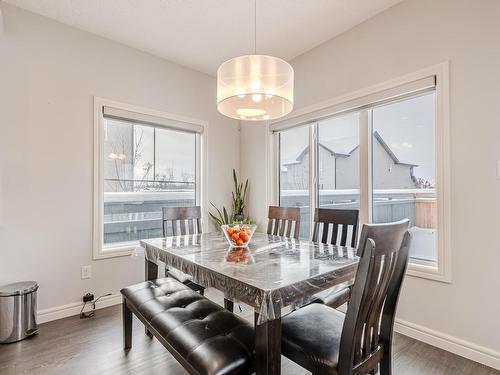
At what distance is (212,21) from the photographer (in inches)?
103

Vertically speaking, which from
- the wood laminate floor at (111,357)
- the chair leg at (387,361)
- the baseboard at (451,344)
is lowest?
the wood laminate floor at (111,357)

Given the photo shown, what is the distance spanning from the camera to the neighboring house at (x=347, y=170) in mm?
2467

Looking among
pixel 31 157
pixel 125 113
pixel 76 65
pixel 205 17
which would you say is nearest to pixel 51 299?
pixel 31 157

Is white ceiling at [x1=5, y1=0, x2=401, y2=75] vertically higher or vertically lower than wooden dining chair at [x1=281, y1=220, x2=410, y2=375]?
higher

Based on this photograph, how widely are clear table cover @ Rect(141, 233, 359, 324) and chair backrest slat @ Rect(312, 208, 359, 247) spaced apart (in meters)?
0.34

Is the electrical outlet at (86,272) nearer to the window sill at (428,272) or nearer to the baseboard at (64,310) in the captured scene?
the baseboard at (64,310)

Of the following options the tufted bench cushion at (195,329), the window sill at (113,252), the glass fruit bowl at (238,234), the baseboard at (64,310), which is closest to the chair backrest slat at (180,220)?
the window sill at (113,252)

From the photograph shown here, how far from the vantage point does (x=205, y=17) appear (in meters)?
2.55

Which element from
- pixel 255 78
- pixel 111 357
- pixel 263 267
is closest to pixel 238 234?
pixel 263 267

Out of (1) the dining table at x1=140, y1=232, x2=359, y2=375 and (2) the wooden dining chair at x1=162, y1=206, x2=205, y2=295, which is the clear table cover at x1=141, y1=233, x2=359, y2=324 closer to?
(1) the dining table at x1=140, y1=232, x2=359, y2=375

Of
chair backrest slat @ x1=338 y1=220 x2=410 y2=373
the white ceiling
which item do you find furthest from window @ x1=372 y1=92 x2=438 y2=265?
chair backrest slat @ x1=338 y1=220 x2=410 y2=373

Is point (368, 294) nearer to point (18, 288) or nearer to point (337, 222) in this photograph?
point (337, 222)

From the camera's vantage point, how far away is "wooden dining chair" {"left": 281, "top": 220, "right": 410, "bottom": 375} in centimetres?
106

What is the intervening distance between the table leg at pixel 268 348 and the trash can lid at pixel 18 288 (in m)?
2.08
